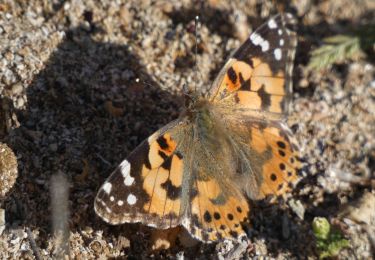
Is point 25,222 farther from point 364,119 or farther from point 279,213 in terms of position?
point 364,119

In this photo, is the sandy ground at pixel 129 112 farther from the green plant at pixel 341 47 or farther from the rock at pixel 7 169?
the green plant at pixel 341 47

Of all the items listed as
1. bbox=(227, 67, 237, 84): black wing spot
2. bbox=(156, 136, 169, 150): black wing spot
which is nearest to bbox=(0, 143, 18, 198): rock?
bbox=(156, 136, 169, 150): black wing spot

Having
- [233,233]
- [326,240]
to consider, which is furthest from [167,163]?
[326,240]

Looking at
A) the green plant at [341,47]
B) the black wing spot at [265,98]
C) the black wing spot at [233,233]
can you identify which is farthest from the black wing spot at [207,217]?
the green plant at [341,47]

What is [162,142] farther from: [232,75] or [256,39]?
[256,39]

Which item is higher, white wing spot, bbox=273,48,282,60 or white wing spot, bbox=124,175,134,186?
white wing spot, bbox=273,48,282,60

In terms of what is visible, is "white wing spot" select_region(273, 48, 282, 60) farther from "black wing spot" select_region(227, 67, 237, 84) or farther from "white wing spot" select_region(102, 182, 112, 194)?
"white wing spot" select_region(102, 182, 112, 194)

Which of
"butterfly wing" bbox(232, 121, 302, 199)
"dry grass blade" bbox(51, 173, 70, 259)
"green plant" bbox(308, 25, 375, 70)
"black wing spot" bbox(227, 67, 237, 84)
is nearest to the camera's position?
"dry grass blade" bbox(51, 173, 70, 259)

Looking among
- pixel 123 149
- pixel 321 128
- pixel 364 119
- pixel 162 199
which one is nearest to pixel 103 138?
pixel 123 149
